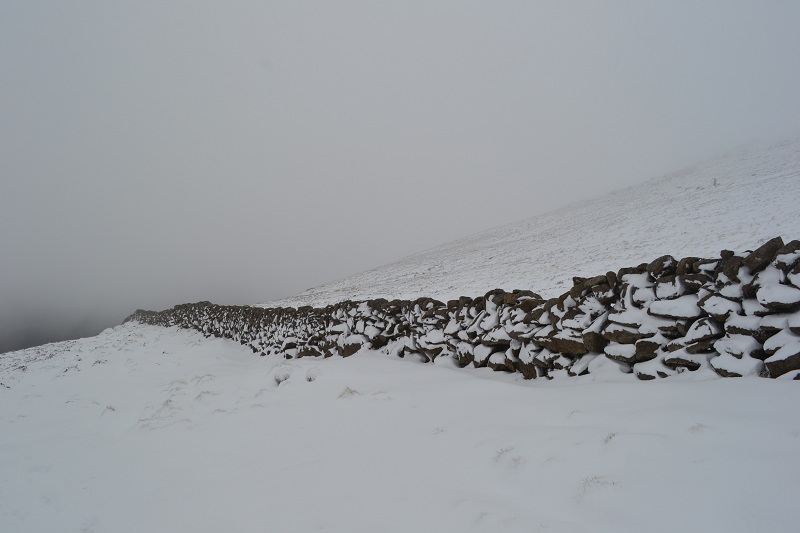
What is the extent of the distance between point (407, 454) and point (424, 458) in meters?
0.21

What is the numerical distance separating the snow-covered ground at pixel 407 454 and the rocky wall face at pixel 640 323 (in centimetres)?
24

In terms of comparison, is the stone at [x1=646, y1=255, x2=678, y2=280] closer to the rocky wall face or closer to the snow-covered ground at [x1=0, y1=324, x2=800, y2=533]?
the rocky wall face

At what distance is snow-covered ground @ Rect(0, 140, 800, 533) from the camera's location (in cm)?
201

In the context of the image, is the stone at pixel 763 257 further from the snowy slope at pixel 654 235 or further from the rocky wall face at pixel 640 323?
the snowy slope at pixel 654 235

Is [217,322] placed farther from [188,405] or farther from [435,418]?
[435,418]

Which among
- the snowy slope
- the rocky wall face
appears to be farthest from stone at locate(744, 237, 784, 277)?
the snowy slope

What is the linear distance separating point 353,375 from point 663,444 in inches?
180

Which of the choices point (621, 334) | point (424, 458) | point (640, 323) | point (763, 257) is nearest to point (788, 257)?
point (763, 257)

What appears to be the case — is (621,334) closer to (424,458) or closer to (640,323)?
(640,323)

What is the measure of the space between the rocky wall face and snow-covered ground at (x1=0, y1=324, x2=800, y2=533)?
0.96 feet

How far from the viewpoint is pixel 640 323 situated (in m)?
3.76

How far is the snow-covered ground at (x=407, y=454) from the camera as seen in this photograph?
2.01 m

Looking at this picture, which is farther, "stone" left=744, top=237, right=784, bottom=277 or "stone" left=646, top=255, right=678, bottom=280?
"stone" left=646, top=255, right=678, bottom=280

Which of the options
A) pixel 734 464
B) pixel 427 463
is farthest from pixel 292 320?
pixel 734 464
